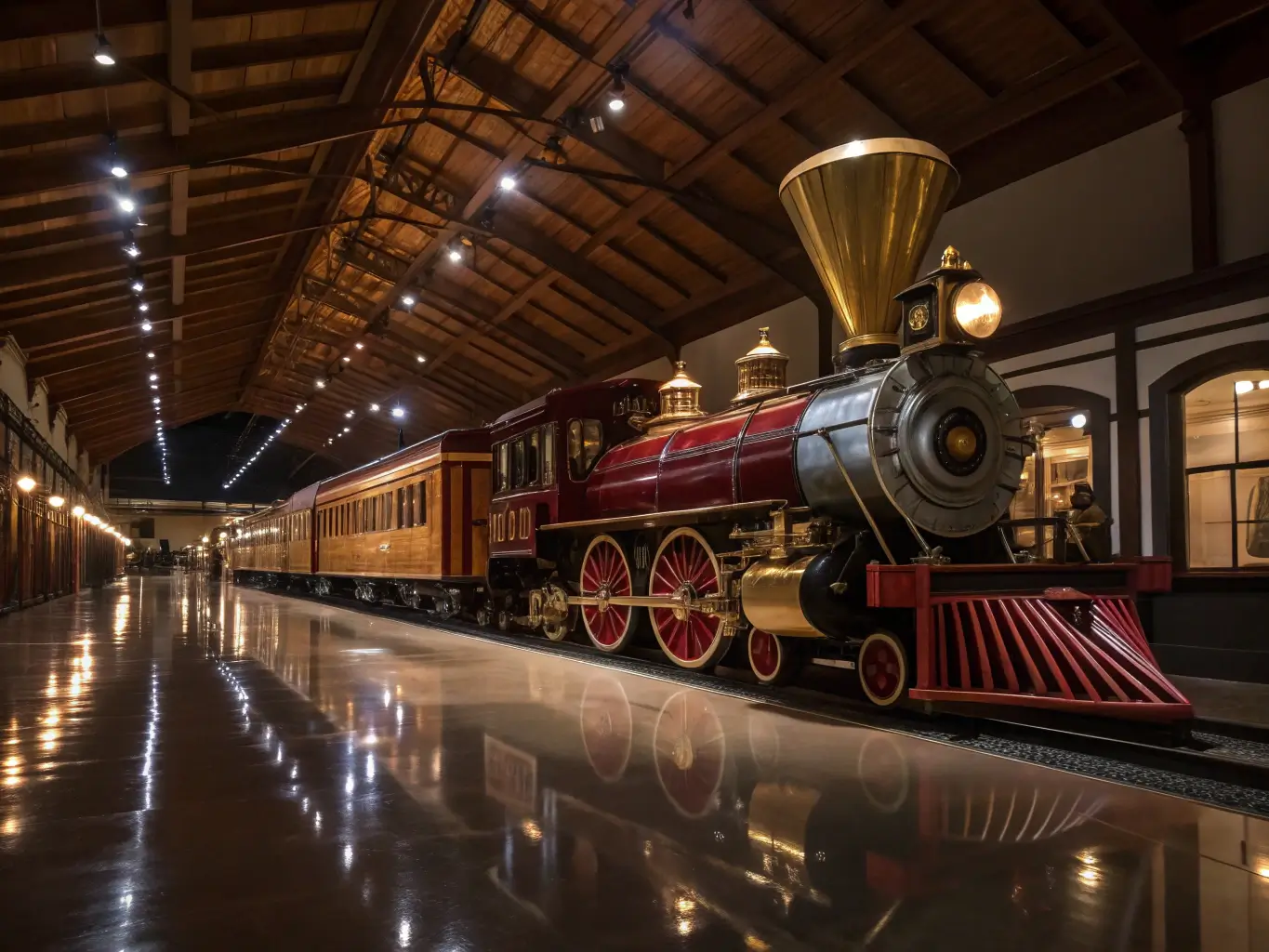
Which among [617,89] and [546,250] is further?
[546,250]

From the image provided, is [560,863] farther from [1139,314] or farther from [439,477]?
[439,477]

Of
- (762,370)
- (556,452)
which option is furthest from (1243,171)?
(556,452)

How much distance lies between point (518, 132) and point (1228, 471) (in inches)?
398

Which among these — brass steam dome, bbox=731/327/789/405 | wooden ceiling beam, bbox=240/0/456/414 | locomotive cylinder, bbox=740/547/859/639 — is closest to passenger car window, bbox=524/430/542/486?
brass steam dome, bbox=731/327/789/405

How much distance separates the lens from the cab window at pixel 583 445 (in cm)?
932

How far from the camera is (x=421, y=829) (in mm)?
3191

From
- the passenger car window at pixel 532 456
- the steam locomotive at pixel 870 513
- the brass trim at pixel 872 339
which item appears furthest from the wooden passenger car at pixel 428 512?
the brass trim at pixel 872 339

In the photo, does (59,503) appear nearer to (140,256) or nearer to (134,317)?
(134,317)

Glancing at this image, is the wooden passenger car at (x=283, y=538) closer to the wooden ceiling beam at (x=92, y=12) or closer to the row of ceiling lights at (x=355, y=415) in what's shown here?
the row of ceiling lights at (x=355, y=415)

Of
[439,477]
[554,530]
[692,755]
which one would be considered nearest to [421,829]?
[692,755]

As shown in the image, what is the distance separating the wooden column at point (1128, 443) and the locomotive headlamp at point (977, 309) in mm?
3487

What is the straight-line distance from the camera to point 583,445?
9.37 metres

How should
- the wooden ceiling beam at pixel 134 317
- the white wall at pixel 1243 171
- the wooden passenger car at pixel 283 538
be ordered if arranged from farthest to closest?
the wooden passenger car at pixel 283 538
the wooden ceiling beam at pixel 134 317
the white wall at pixel 1243 171

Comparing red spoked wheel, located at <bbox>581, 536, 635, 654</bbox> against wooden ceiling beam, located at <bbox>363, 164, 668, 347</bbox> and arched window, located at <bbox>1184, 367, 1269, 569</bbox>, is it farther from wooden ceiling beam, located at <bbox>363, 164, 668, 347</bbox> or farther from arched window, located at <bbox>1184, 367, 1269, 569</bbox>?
wooden ceiling beam, located at <bbox>363, 164, 668, 347</bbox>
